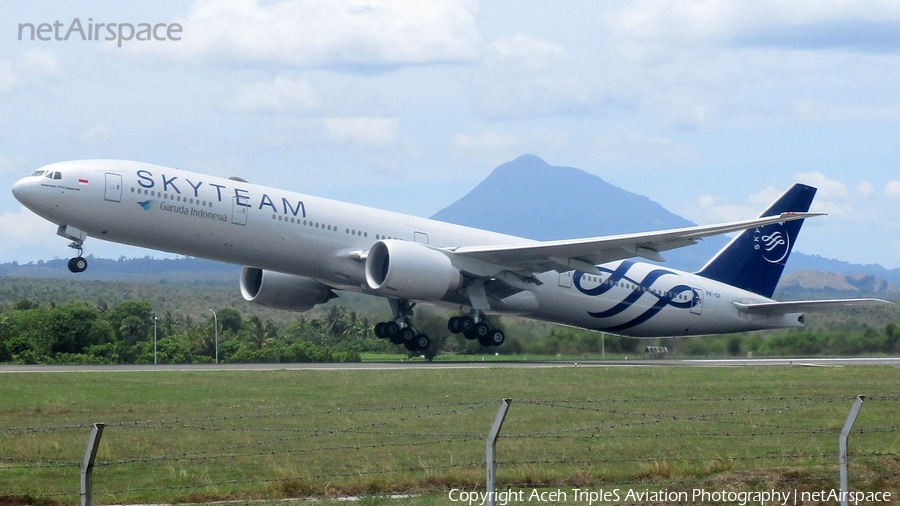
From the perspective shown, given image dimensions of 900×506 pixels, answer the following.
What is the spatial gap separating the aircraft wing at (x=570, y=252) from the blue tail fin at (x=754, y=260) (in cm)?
737

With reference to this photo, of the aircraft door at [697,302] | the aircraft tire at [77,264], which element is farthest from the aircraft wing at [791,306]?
the aircraft tire at [77,264]

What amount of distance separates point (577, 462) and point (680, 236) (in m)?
17.4

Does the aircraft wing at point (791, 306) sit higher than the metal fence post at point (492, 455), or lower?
higher

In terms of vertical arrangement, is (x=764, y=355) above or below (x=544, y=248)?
below

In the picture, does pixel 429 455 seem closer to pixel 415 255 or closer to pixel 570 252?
pixel 415 255

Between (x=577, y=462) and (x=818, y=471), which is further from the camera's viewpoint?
(x=577, y=462)

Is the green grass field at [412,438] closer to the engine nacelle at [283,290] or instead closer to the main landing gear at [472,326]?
the main landing gear at [472,326]

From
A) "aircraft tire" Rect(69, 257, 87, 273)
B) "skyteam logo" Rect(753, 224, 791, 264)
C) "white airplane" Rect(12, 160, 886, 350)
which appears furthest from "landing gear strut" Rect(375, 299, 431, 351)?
"skyteam logo" Rect(753, 224, 791, 264)

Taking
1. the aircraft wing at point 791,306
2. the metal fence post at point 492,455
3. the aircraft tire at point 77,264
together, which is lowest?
the metal fence post at point 492,455

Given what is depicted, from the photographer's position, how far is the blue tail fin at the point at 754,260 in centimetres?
4122

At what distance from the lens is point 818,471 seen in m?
14.0

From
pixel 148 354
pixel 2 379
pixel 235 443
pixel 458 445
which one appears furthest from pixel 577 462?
pixel 148 354

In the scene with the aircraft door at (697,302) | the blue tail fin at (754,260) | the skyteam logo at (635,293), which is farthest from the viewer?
the blue tail fin at (754,260)

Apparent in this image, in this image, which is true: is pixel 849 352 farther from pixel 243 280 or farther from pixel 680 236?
pixel 243 280
